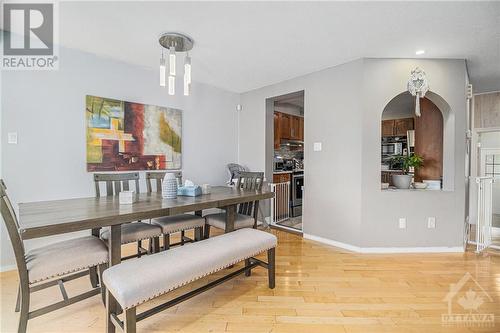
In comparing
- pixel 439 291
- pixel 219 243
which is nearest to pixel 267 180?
pixel 219 243

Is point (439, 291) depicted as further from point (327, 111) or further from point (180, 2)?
point (180, 2)

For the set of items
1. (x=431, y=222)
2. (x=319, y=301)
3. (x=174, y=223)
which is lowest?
(x=319, y=301)

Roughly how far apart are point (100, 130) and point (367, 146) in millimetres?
3420

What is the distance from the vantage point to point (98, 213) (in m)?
1.61

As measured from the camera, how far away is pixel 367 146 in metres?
2.94

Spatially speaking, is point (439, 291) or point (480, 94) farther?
point (480, 94)

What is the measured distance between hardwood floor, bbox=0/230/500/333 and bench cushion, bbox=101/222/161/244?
0.52 meters

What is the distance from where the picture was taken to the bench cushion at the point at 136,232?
83.7 inches

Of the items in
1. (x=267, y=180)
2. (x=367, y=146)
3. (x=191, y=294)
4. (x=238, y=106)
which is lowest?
(x=191, y=294)

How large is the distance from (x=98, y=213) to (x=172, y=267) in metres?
0.66

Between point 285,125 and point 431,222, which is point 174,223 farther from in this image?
point 285,125

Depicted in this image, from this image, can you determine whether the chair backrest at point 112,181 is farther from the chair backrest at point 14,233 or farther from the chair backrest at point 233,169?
the chair backrest at point 233,169

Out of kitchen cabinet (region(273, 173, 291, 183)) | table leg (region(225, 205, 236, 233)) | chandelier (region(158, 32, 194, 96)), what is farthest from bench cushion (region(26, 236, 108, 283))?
kitchen cabinet (region(273, 173, 291, 183))

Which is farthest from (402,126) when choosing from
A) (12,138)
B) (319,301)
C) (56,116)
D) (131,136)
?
(12,138)
